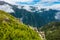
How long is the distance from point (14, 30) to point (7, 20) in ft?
7.50

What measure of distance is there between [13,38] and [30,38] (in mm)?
1885

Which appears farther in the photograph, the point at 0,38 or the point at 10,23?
the point at 10,23

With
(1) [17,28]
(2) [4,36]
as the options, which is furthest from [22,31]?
(2) [4,36]

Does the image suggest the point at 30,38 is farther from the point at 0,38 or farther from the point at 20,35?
the point at 0,38

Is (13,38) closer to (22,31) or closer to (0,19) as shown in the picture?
(22,31)

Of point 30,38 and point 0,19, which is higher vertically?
point 0,19

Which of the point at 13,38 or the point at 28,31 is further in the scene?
the point at 28,31

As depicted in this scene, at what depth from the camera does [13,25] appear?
904 inches

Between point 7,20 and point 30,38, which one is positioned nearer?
point 30,38

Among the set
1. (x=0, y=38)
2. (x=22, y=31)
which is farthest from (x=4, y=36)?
(x=22, y=31)

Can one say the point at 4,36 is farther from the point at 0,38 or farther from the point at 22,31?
the point at 22,31

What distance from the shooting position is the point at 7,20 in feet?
78.1

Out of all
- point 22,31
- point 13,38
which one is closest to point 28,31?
point 22,31

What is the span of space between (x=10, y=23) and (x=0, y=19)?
3.74 feet
